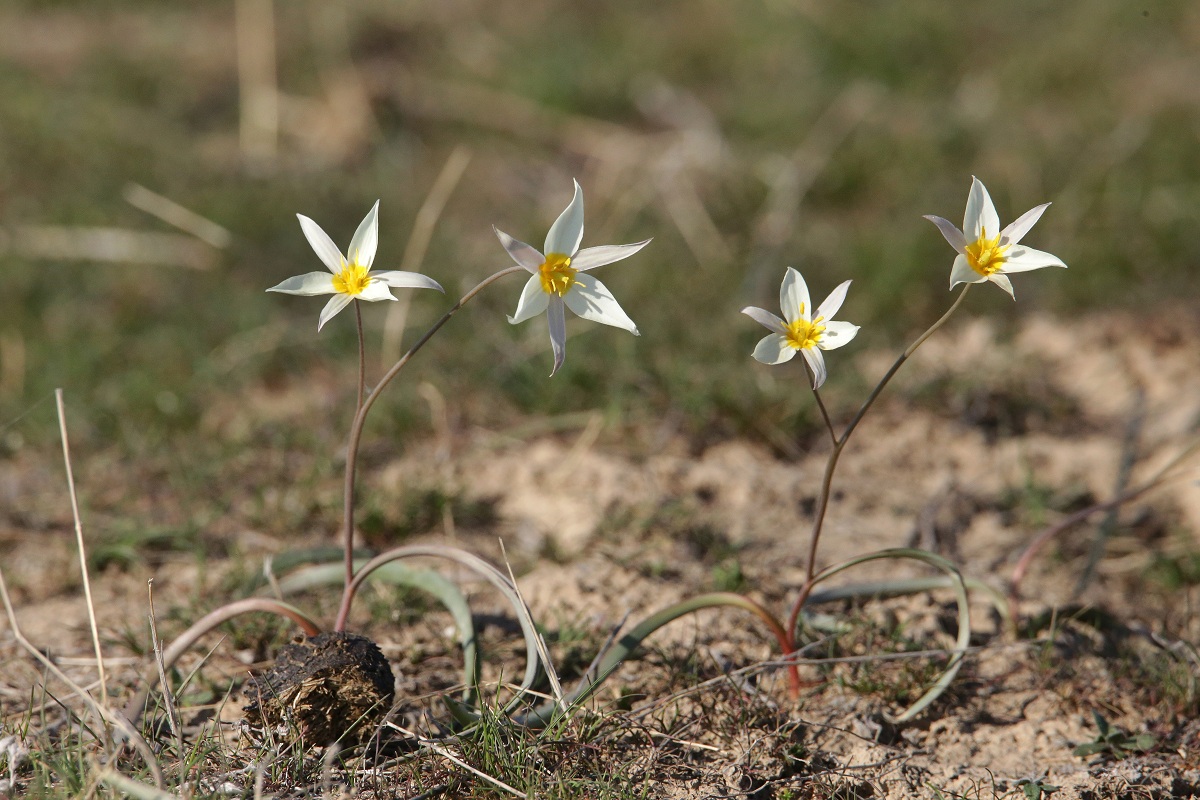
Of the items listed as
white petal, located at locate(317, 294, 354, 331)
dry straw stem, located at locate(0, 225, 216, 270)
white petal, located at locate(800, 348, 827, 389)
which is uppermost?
dry straw stem, located at locate(0, 225, 216, 270)

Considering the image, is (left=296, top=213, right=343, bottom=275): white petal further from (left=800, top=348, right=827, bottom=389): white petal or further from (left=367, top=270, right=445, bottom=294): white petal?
(left=800, top=348, right=827, bottom=389): white petal

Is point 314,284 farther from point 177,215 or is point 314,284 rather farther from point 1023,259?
point 177,215

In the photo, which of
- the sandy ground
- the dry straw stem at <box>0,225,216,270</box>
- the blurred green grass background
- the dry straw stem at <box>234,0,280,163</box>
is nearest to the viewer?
the sandy ground

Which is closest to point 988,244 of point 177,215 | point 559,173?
point 559,173

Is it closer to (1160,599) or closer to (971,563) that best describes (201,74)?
(971,563)

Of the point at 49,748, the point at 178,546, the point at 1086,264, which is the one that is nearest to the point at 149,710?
the point at 49,748

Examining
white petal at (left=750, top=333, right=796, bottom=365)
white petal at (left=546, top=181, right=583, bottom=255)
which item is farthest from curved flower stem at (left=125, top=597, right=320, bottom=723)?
white petal at (left=750, top=333, right=796, bottom=365)
